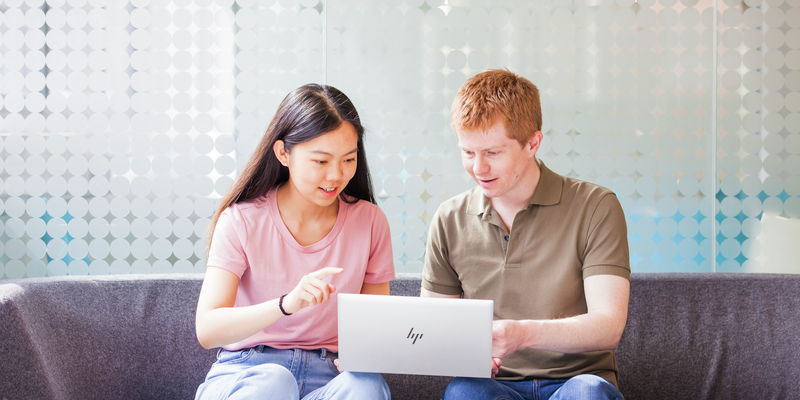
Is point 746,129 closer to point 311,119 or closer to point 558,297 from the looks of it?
point 558,297

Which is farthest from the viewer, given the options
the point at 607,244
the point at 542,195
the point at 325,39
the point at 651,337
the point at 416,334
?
the point at 325,39

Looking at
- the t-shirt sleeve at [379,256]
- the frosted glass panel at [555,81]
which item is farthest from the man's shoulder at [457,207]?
the frosted glass panel at [555,81]

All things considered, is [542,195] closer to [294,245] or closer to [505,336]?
[505,336]

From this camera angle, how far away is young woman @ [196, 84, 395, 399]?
1180 millimetres

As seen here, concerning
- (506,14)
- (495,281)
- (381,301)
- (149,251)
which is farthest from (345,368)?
(506,14)

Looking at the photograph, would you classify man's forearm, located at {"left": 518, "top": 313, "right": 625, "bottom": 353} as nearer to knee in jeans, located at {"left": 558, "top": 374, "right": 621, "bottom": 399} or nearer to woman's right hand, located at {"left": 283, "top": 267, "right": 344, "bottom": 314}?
knee in jeans, located at {"left": 558, "top": 374, "right": 621, "bottom": 399}

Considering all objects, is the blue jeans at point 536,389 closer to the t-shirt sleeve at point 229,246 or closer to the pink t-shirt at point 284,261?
the pink t-shirt at point 284,261

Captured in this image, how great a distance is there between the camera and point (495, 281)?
4.12 feet

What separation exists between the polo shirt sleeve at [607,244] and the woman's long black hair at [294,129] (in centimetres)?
59

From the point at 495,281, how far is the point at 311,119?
563mm

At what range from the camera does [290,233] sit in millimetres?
1295

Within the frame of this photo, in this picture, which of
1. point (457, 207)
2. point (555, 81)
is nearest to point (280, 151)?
point (457, 207)

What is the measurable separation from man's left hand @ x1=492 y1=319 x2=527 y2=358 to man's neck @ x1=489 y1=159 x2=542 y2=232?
333 mm

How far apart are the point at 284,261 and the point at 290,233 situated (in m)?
0.07
